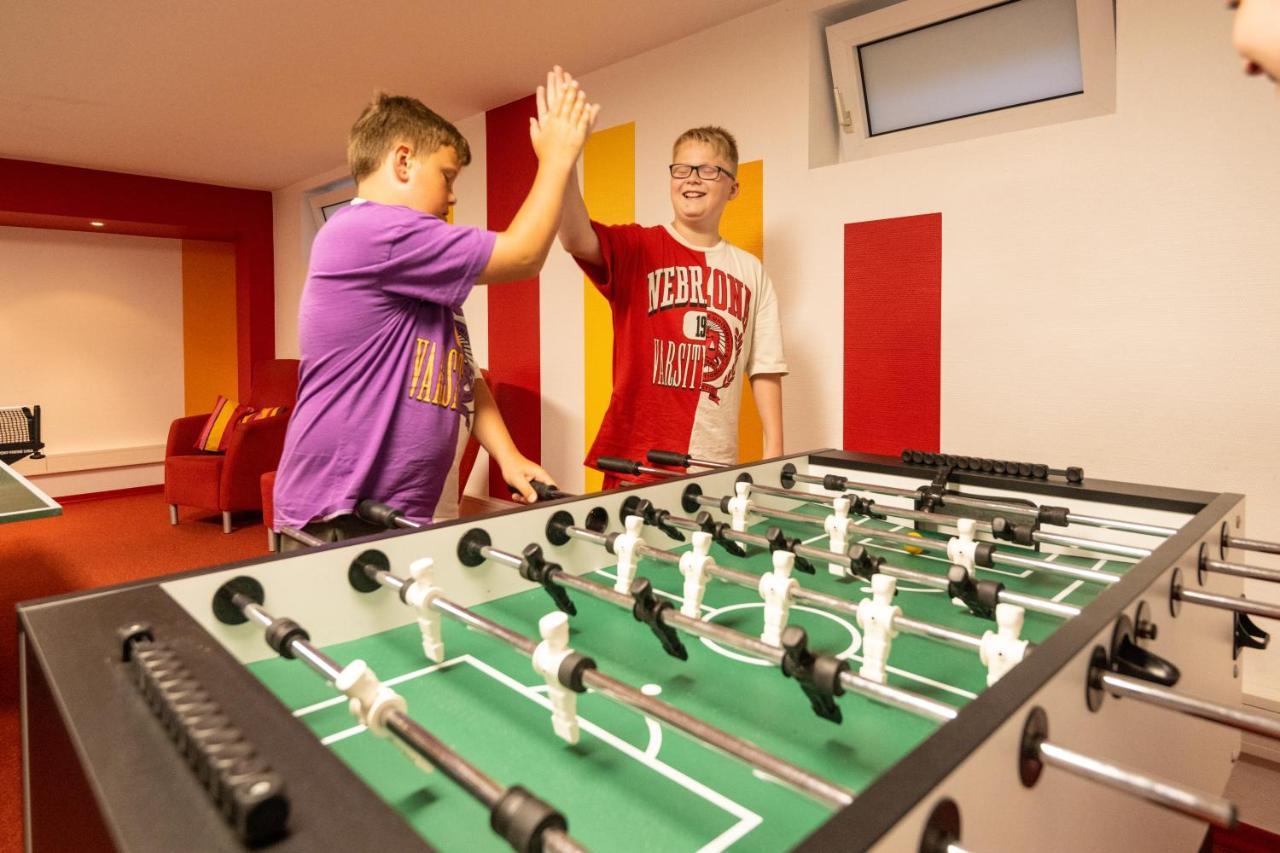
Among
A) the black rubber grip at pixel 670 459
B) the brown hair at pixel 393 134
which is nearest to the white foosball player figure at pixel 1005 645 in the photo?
the black rubber grip at pixel 670 459

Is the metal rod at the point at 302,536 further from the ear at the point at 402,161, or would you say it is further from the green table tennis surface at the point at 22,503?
the green table tennis surface at the point at 22,503

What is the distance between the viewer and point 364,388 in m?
1.35

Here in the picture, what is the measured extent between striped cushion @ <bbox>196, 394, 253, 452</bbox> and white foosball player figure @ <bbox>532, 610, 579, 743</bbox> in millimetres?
5135

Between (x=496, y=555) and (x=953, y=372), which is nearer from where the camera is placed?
(x=496, y=555)

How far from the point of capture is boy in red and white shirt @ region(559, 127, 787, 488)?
204 cm

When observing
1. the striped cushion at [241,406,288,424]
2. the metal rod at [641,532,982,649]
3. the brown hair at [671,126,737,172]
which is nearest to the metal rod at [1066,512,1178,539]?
the metal rod at [641,532,982,649]

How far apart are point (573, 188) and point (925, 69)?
5.32 ft

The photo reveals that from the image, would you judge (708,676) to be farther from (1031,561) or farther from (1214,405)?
(1214,405)

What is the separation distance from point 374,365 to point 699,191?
1.10 metres

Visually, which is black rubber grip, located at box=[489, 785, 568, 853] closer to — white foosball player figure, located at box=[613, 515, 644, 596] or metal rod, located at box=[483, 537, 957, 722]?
metal rod, located at box=[483, 537, 957, 722]

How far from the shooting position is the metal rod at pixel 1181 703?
612mm

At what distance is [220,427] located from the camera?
5.13 m

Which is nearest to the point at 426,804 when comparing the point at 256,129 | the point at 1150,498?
the point at 1150,498

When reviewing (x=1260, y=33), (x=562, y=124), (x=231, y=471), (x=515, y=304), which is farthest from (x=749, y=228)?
(x=231, y=471)
